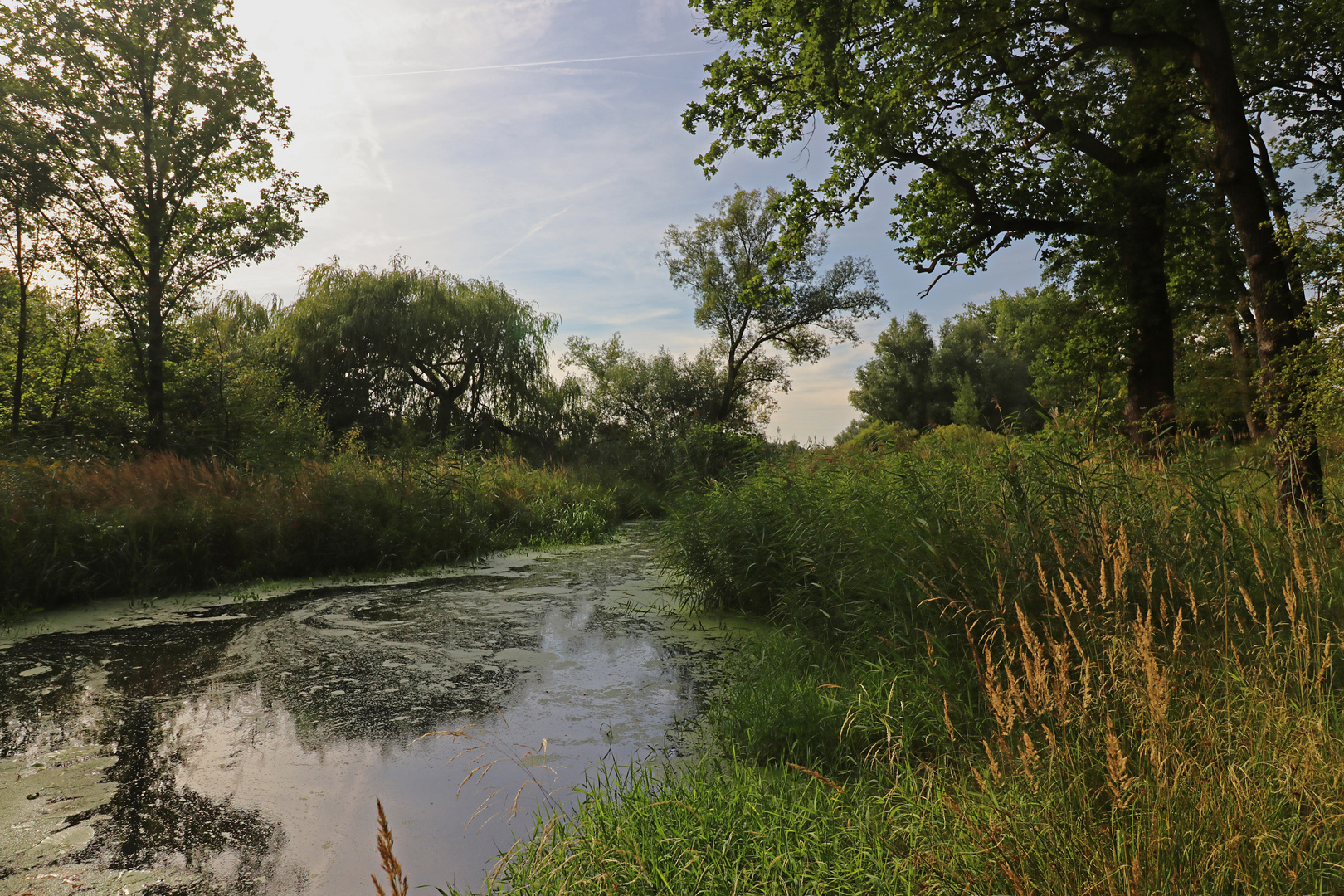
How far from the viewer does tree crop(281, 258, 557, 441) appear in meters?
17.1

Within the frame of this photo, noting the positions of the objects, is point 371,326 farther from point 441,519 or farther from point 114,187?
point 441,519

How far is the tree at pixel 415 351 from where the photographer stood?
→ 56.1 feet

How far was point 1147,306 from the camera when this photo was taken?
387 inches

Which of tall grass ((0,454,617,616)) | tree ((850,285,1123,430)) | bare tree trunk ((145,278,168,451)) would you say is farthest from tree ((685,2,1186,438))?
tree ((850,285,1123,430))

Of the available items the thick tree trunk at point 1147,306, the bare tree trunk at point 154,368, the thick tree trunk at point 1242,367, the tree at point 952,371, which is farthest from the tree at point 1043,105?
the tree at point 952,371

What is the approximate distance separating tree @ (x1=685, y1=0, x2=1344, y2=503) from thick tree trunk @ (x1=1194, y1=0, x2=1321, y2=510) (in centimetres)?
3

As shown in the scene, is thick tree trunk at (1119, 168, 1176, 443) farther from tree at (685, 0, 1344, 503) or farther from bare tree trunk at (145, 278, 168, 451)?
bare tree trunk at (145, 278, 168, 451)

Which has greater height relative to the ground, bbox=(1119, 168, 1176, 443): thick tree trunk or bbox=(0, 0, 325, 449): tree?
bbox=(0, 0, 325, 449): tree

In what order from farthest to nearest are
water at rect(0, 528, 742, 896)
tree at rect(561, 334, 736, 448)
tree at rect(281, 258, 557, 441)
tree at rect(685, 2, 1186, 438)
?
1. tree at rect(561, 334, 736, 448)
2. tree at rect(281, 258, 557, 441)
3. tree at rect(685, 2, 1186, 438)
4. water at rect(0, 528, 742, 896)

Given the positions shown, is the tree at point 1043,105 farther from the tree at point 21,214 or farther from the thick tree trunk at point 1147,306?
the tree at point 21,214

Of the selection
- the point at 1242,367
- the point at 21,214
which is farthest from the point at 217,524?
→ the point at 1242,367

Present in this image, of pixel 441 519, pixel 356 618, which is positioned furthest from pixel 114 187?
pixel 356 618

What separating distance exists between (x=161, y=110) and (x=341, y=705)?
44.8 ft

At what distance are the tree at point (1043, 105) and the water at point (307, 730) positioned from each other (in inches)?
279
